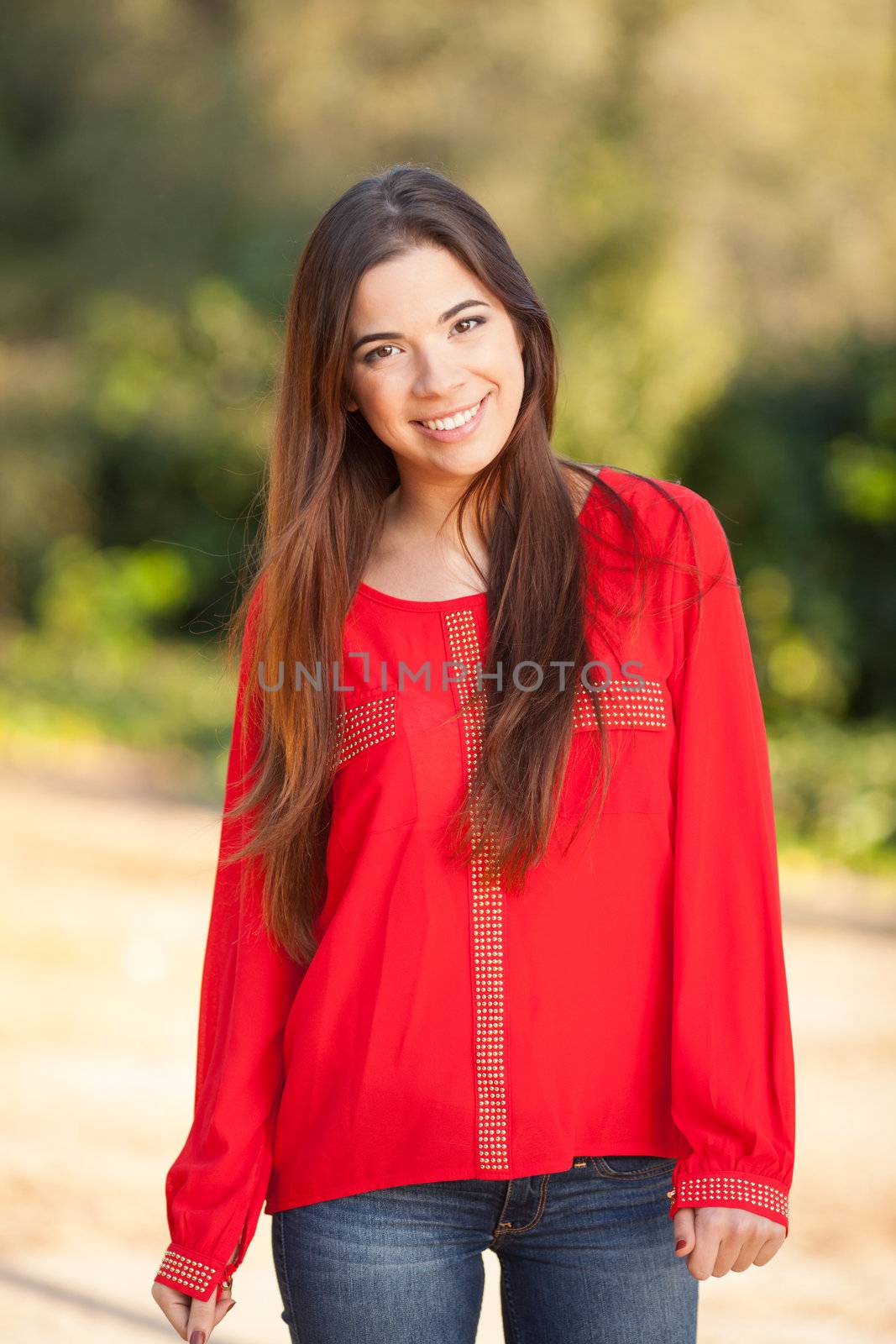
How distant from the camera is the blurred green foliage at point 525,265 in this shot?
9.88 meters

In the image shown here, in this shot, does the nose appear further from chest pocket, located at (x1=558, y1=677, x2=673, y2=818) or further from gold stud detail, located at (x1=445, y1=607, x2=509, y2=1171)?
gold stud detail, located at (x1=445, y1=607, x2=509, y2=1171)

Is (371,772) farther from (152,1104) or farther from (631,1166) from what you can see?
(152,1104)

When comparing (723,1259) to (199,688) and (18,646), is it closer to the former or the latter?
(199,688)

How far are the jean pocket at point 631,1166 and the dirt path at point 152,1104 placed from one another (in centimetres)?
26

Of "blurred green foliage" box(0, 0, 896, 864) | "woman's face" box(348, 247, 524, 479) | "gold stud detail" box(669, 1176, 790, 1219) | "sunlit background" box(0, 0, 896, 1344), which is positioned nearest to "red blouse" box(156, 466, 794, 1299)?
"gold stud detail" box(669, 1176, 790, 1219)

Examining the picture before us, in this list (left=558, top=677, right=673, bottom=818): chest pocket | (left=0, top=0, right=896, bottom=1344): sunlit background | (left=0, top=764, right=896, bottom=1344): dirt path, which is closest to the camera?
(left=558, top=677, right=673, bottom=818): chest pocket

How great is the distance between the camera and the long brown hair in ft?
5.77

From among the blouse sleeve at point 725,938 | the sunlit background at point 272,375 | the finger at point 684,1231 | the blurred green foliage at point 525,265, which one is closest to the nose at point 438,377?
the blouse sleeve at point 725,938

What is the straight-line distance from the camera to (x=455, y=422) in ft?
6.08

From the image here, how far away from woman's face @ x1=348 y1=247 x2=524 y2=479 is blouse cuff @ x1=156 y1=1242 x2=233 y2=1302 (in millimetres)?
950

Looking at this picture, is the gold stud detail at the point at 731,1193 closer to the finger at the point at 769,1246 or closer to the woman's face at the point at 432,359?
the finger at the point at 769,1246

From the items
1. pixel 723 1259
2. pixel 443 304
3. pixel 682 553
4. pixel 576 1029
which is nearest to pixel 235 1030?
pixel 576 1029

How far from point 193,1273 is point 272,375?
5.10 metres

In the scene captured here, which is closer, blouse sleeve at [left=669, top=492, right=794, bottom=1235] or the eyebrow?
blouse sleeve at [left=669, top=492, right=794, bottom=1235]
